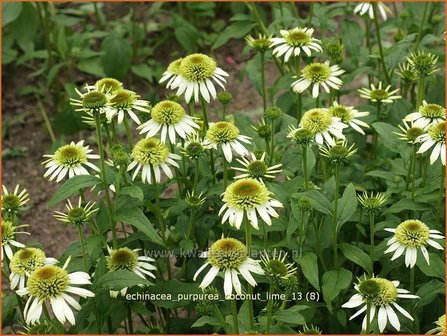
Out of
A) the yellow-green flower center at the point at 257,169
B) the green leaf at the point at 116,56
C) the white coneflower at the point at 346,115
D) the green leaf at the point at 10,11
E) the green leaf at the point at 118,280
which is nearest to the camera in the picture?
the green leaf at the point at 118,280

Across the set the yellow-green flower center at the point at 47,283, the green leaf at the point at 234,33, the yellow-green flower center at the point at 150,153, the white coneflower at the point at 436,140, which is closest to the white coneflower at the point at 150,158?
the yellow-green flower center at the point at 150,153

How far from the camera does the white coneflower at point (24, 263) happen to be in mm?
1866

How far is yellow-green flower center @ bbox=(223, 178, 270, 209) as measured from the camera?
69.5 inches

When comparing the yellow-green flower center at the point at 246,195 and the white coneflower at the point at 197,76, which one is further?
the white coneflower at the point at 197,76

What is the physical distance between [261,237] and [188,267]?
0.21 meters

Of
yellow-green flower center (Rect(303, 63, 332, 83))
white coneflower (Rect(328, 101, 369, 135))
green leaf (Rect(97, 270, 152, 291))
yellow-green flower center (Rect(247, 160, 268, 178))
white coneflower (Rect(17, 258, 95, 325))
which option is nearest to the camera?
white coneflower (Rect(17, 258, 95, 325))

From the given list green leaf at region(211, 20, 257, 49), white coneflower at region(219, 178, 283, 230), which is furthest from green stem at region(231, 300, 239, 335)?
green leaf at region(211, 20, 257, 49)

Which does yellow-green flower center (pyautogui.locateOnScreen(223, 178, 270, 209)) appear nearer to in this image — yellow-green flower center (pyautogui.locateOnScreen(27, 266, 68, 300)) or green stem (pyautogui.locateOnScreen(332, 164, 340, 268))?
green stem (pyautogui.locateOnScreen(332, 164, 340, 268))

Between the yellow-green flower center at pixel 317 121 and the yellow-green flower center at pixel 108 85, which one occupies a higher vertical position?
the yellow-green flower center at pixel 108 85

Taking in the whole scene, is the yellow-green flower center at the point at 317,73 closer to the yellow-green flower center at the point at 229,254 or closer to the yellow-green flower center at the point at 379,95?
the yellow-green flower center at the point at 379,95

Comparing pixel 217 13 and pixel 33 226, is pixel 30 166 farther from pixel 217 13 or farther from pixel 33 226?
pixel 217 13

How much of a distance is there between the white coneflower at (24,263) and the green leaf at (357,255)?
70 centimetres

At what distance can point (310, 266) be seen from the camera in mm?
1936

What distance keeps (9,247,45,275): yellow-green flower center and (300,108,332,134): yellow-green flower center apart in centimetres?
71
